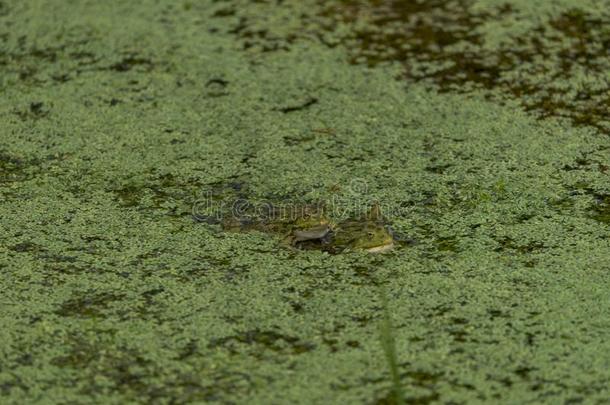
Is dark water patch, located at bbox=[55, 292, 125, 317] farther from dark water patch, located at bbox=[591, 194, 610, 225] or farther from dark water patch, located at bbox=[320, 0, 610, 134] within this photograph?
dark water patch, located at bbox=[320, 0, 610, 134]

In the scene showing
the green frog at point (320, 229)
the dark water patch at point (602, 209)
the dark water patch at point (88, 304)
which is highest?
the dark water patch at point (88, 304)

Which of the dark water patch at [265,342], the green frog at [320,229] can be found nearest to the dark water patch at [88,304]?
the dark water patch at [265,342]

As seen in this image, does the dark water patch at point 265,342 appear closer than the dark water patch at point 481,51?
Yes

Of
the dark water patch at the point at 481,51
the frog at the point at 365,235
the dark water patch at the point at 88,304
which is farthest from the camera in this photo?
the dark water patch at the point at 481,51

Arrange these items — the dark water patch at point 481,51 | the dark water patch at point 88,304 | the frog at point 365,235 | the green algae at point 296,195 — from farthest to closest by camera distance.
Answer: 1. the dark water patch at point 481,51
2. the frog at point 365,235
3. the dark water patch at point 88,304
4. the green algae at point 296,195

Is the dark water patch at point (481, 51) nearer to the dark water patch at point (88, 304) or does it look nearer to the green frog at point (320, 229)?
the green frog at point (320, 229)

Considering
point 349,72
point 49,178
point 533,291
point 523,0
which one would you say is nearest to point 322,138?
point 349,72

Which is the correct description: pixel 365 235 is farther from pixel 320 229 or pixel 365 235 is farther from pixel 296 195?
pixel 296 195

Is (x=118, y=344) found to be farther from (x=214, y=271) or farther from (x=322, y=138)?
(x=322, y=138)

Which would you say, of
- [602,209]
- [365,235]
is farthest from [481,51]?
[365,235]
